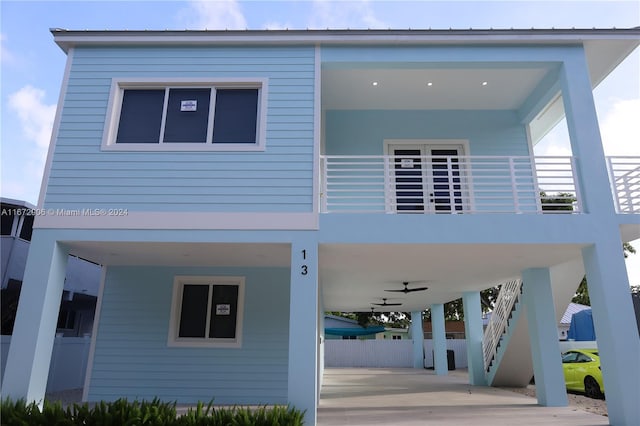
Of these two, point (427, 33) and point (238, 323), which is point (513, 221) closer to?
point (427, 33)

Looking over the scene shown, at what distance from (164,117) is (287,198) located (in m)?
2.79

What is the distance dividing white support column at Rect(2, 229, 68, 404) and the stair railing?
9744 mm

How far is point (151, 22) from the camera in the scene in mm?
8477

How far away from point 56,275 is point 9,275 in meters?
6.59

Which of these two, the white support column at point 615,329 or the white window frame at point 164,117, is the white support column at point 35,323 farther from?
the white support column at point 615,329

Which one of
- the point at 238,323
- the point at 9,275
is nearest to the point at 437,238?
the point at 238,323

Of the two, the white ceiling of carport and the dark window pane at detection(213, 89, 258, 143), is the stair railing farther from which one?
the dark window pane at detection(213, 89, 258, 143)

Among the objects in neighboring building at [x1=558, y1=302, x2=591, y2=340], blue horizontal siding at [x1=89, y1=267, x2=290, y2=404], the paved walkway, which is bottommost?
the paved walkway

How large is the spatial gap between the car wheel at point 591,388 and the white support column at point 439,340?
6017 millimetres

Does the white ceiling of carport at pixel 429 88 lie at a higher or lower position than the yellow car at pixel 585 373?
higher

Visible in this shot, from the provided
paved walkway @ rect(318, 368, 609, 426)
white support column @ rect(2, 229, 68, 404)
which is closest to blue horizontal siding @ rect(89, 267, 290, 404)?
paved walkway @ rect(318, 368, 609, 426)

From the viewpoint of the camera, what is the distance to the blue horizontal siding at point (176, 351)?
9.20 metres

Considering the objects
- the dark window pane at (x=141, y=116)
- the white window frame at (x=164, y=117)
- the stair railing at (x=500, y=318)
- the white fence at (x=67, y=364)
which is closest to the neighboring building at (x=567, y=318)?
the stair railing at (x=500, y=318)

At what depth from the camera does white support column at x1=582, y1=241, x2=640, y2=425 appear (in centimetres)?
675
